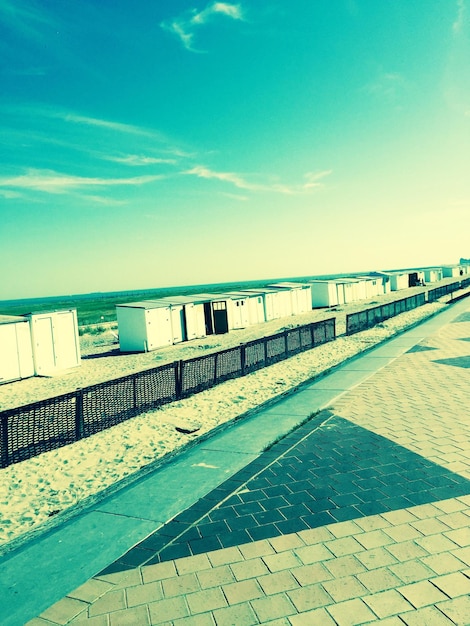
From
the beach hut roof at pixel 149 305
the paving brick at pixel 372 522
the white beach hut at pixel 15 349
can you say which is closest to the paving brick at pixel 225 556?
the paving brick at pixel 372 522

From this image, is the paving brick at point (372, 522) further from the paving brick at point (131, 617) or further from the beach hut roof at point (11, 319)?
the beach hut roof at point (11, 319)

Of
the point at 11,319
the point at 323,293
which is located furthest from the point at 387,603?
the point at 323,293

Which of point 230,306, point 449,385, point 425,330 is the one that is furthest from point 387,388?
point 230,306

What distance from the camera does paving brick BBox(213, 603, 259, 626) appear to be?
327cm

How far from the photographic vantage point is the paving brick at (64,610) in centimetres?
342

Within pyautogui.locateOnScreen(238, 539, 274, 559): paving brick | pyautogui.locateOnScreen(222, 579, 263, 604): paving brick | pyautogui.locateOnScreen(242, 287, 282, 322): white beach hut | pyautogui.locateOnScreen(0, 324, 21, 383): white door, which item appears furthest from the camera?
pyautogui.locateOnScreen(242, 287, 282, 322): white beach hut

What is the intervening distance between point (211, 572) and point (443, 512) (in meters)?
2.60

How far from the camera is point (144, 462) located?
7.01m

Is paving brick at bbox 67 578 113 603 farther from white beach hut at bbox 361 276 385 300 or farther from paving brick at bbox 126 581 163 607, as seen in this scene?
white beach hut at bbox 361 276 385 300

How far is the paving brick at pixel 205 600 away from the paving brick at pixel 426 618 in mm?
1421

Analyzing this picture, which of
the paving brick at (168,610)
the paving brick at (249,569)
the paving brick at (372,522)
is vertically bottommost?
the paving brick at (372,522)

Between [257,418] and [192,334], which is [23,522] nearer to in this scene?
[257,418]

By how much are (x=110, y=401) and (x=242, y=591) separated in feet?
20.7

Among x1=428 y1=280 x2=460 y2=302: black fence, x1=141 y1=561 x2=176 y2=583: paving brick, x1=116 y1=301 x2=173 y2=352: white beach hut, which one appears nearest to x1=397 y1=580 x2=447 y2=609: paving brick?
x1=141 y1=561 x2=176 y2=583: paving brick
